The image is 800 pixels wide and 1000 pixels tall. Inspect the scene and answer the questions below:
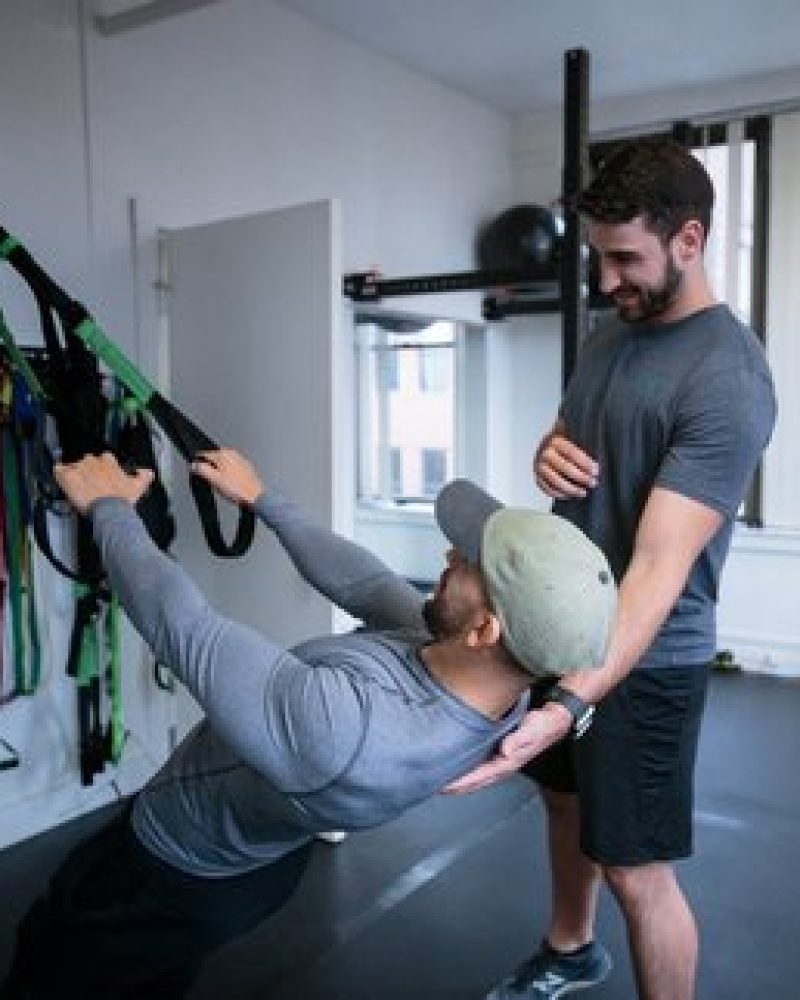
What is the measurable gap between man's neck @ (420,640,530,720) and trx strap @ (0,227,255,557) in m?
0.95

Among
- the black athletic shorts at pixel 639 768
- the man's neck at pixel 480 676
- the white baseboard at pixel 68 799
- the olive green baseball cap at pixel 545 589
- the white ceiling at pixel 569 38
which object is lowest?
the white baseboard at pixel 68 799

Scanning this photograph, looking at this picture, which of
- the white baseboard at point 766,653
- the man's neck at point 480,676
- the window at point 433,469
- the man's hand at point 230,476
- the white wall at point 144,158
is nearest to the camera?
the man's neck at point 480,676

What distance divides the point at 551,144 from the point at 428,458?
1.91m

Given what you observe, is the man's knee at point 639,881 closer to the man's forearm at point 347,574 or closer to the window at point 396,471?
the man's forearm at point 347,574

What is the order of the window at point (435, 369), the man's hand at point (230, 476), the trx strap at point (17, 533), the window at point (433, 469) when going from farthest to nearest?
the window at point (433, 469)
the window at point (435, 369)
the trx strap at point (17, 533)
the man's hand at point (230, 476)

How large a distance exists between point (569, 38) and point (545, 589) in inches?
144

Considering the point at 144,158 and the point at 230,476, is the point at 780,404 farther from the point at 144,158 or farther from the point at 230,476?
the point at 230,476

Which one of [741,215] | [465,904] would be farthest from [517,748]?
[741,215]

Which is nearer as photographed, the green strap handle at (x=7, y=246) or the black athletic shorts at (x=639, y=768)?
the black athletic shorts at (x=639, y=768)

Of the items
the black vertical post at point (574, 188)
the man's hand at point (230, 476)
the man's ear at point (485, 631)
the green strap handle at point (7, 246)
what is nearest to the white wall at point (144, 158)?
the green strap handle at point (7, 246)

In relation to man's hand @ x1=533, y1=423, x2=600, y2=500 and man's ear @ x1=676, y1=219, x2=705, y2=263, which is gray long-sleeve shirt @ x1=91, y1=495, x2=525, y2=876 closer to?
man's hand @ x1=533, y1=423, x2=600, y2=500

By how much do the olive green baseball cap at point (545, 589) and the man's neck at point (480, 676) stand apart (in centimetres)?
4

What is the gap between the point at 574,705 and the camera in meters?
1.34

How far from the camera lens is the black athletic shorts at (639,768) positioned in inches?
64.9
